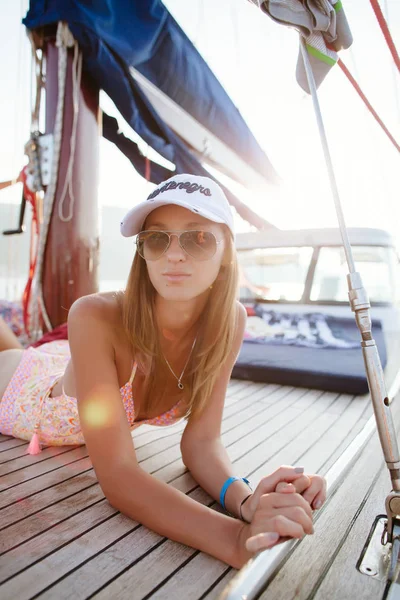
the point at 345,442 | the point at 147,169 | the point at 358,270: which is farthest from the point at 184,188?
the point at 358,270

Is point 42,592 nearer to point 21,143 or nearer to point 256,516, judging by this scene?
point 256,516

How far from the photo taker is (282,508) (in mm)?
1007

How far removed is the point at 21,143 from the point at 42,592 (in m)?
3.87

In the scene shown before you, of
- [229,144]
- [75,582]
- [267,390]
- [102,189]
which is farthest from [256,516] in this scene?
[229,144]

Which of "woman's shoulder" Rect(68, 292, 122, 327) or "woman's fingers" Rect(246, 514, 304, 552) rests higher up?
"woman's shoulder" Rect(68, 292, 122, 327)

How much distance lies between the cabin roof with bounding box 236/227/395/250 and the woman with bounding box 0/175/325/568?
149 inches

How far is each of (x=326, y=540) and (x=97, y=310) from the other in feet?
3.34

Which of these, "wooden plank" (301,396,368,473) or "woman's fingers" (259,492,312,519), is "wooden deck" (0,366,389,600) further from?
"woman's fingers" (259,492,312,519)

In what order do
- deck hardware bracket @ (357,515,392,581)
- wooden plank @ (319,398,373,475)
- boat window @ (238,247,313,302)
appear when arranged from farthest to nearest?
boat window @ (238,247,313,302), wooden plank @ (319,398,373,475), deck hardware bracket @ (357,515,392,581)

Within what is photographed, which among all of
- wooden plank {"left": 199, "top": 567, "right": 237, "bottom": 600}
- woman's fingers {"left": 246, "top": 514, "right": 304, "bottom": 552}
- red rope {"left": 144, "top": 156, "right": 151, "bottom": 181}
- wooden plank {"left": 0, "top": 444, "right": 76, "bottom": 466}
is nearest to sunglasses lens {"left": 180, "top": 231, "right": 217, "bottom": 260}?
woman's fingers {"left": 246, "top": 514, "right": 304, "bottom": 552}

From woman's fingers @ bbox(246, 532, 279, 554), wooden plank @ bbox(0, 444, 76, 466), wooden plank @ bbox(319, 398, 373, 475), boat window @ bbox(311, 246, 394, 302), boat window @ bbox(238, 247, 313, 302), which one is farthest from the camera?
boat window @ bbox(238, 247, 313, 302)

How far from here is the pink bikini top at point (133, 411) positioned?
5.19 ft

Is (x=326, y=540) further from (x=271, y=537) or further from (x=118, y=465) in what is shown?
(x=118, y=465)

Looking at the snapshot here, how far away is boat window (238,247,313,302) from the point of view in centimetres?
557
